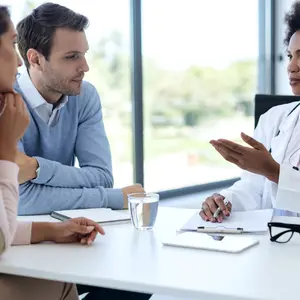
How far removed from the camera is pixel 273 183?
2.03 m

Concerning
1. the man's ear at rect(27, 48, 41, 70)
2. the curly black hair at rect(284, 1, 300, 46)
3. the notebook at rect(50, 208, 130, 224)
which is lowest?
the notebook at rect(50, 208, 130, 224)

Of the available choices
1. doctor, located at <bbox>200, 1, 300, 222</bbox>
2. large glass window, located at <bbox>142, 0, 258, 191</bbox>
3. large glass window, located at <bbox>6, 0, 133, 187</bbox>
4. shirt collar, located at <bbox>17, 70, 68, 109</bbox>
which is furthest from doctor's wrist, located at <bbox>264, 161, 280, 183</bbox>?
large glass window, located at <bbox>142, 0, 258, 191</bbox>

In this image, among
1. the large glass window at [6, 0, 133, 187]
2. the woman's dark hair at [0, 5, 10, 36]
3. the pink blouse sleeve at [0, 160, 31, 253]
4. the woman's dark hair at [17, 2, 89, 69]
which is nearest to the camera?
the pink blouse sleeve at [0, 160, 31, 253]

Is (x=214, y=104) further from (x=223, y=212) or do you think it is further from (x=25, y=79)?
(x=223, y=212)

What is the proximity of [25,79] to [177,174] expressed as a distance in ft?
5.22

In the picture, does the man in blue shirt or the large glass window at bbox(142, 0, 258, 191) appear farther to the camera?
the large glass window at bbox(142, 0, 258, 191)

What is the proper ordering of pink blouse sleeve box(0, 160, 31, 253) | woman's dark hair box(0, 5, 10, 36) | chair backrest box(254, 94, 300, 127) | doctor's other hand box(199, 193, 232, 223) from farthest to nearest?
chair backrest box(254, 94, 300, 127) < doctor's other hand box(199, 193, 232, 223) < woman's dark hair box(0, 5, 10, 36) < pink blouse sleeve box(0, 160, 31, 253)

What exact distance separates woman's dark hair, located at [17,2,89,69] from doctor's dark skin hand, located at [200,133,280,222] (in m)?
0.82

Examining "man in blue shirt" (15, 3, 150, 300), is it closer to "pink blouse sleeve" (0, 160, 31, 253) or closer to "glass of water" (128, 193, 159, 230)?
"glass of water" (128, 193, 159, 230)

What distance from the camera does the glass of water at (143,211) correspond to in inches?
63.4

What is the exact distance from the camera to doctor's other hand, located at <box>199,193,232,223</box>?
5.53 feet

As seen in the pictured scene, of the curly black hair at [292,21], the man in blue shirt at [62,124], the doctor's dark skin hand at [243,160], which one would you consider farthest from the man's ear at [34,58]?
the curly black hair at [292,21]

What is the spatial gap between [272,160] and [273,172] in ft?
0.17

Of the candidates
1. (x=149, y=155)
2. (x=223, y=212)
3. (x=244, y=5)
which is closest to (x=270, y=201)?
(x=223, y=212)
